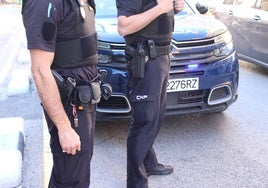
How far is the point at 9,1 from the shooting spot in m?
40.6

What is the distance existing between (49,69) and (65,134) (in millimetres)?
316

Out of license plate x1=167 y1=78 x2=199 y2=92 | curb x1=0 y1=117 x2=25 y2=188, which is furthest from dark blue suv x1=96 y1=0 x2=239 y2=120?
curb x1=0 y1=117 x2=25 y2=188

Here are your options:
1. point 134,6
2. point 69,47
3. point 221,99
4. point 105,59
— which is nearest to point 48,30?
point 69,47

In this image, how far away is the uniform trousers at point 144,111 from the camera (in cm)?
277

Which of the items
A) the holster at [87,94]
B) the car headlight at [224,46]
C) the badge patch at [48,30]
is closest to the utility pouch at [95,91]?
the holster at [87,94]

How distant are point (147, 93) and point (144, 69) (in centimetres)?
17

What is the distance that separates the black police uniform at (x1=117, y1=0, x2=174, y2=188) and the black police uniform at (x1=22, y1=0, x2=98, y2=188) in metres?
0.74

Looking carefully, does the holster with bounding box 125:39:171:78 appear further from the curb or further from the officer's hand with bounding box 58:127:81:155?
the curb

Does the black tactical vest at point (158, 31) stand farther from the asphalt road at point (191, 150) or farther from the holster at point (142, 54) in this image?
the asphalt road at point (191, 150)

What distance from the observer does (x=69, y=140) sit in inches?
73.7

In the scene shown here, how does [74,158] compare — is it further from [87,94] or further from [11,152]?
[11,152]

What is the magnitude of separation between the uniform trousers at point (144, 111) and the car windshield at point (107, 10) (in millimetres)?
1885

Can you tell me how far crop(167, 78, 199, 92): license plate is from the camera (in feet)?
12.2

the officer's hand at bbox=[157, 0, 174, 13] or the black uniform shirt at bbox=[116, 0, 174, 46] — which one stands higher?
the officer's hand at bbox=[157, 0, 174, 13]
